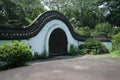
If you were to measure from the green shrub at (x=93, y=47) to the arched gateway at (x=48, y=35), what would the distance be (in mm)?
784

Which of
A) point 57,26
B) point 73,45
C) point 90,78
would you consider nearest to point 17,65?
point 90,78

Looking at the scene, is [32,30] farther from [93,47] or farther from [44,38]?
[93,47]

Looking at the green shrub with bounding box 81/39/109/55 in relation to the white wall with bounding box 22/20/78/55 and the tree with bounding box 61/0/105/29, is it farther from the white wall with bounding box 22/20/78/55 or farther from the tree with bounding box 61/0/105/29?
the tree with bounding box 61/0/105/29

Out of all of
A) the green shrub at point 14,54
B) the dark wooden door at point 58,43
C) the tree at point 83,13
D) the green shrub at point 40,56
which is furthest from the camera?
the tree at point 83,13

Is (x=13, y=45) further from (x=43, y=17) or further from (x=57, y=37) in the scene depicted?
(x=57, y=37)

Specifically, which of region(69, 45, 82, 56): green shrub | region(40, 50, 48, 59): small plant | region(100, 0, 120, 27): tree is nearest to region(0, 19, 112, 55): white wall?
region(40, 50, 48, 59): small plant

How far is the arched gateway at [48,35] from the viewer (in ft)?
51.0

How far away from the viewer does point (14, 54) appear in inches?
466

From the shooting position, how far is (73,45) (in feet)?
71.4

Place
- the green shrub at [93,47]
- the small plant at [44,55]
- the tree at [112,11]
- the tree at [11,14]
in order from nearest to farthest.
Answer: the small plant at [44,55] < the green shrub at [93,47] < the tree at [11,14] < the tree at [112,11]

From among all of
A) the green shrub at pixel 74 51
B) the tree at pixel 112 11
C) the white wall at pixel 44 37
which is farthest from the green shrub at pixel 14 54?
the tree at pixel 112 11

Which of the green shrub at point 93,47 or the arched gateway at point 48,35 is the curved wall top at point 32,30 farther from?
the green shrub at point 93,47

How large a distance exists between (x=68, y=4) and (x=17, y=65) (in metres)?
30.1

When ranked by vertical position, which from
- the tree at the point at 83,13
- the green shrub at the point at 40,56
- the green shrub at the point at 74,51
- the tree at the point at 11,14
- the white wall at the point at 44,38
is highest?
the tree at the point at 83,13
